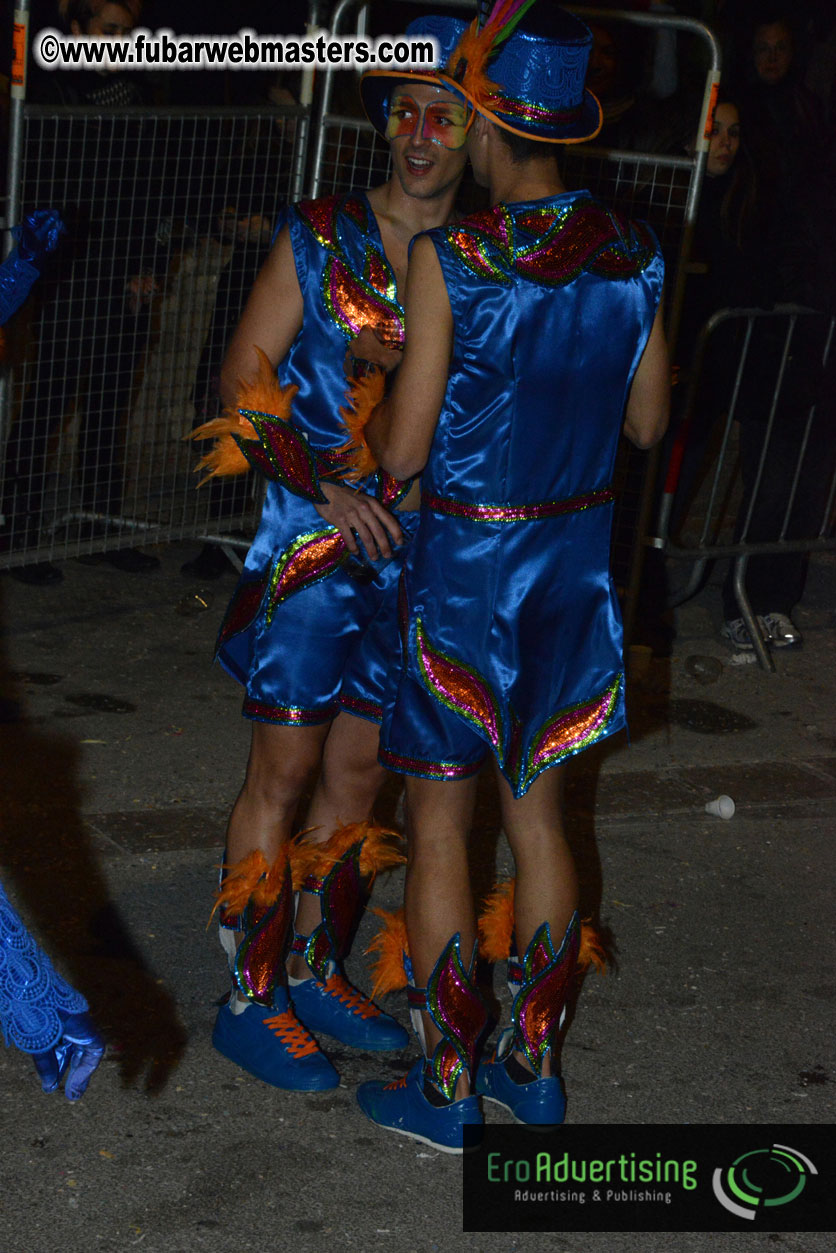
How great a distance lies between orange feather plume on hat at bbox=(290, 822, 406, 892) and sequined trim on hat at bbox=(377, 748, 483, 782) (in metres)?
0.48

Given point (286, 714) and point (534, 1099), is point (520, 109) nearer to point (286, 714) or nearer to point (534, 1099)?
point (286, 714)

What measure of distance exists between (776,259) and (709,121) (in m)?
0.79

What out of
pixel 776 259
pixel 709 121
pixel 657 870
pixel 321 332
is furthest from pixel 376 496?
pixel 776 259

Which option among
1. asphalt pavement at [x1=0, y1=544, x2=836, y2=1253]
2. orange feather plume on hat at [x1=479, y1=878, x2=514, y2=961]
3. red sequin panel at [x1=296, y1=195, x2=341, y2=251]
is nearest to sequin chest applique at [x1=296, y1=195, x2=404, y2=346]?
red sequin panel at [x1=296, y1=195, x2=341, y2=251]

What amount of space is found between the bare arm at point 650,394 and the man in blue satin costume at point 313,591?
48 centimetres

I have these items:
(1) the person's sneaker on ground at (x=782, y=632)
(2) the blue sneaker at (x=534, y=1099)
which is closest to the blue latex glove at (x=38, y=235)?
(2) the blue sneaker at (x=534, y=1099)

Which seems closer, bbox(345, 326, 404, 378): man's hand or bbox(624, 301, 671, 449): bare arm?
bbox(624, 301, 671, 449): bare arm

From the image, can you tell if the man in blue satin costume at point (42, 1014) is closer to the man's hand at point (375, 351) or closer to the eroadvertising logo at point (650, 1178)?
the eroadvertising logo at point (650, 1178)

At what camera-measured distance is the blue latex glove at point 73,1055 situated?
217 cm

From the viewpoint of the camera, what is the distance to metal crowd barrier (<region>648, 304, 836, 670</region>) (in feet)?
20.9

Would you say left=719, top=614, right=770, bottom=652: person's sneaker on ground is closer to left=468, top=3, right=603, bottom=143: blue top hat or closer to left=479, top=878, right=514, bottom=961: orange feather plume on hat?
left=479, top=878, right=514, bottom=961: orange feather plume on hat

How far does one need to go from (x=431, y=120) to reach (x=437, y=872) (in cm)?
144

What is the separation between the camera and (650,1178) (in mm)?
3100

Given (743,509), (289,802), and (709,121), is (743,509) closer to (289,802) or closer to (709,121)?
(709,121)
